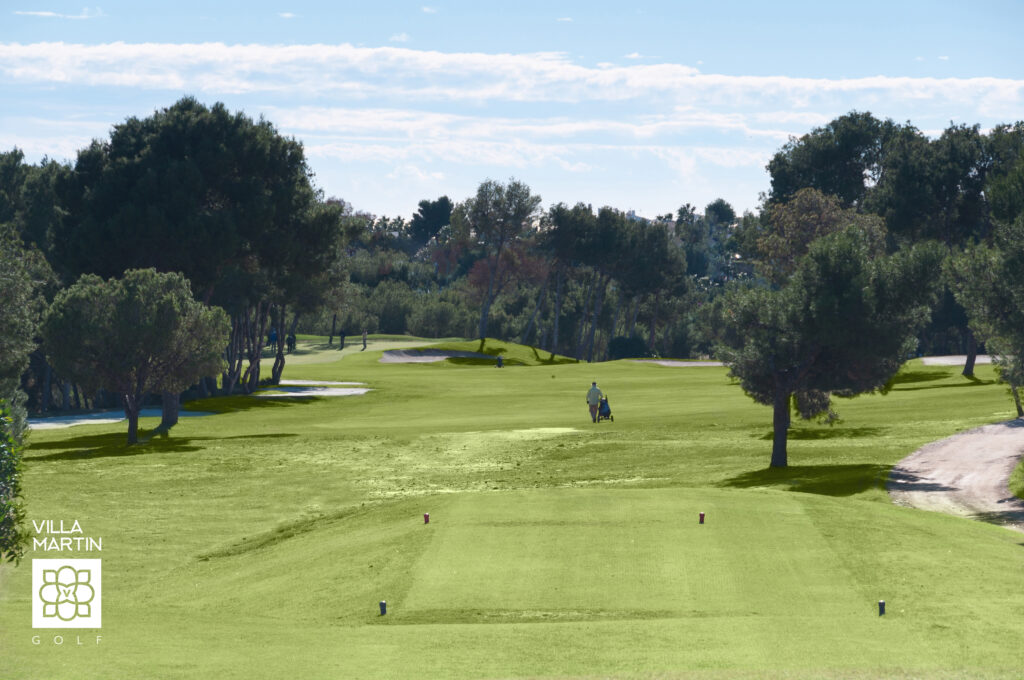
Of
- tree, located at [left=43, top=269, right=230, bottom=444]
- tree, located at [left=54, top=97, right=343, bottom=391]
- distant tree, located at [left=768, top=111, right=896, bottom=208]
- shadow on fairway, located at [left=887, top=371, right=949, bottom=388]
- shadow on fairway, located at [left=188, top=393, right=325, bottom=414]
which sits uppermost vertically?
distant tree, located at [left=768, top=111, right=896, bottom=208]

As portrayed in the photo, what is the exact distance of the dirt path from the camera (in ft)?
103

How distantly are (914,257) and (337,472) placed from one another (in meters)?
22.3

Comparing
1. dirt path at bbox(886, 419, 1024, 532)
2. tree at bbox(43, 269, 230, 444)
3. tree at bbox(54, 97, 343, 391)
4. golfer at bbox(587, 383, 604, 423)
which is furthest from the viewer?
tree at bbox(54, 97, 343, 391)

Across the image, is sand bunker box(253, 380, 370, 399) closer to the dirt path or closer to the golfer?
the golfer

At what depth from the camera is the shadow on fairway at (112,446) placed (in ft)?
152

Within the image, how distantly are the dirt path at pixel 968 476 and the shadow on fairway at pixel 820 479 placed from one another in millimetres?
750

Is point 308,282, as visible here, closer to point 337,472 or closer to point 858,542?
point 337,472

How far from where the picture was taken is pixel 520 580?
20.1 m

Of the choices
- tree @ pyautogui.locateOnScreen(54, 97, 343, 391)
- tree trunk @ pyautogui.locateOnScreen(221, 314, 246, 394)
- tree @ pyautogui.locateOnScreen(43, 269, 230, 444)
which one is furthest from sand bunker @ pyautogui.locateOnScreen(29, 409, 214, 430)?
tree @ pyautogui.locateOnScreen(43, 269, 230, 444)

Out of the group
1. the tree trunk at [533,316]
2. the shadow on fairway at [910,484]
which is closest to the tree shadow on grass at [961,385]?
the shadow on fairway at [910,484]

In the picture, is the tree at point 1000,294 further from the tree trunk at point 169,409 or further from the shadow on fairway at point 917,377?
the tree trunk at point 169,409

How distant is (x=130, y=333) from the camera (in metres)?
47.5

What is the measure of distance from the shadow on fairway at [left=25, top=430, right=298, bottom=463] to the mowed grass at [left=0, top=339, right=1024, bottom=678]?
1.22ft

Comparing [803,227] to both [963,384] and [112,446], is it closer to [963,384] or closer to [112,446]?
[963,384]
